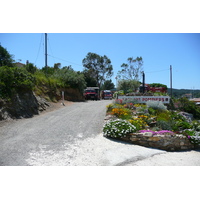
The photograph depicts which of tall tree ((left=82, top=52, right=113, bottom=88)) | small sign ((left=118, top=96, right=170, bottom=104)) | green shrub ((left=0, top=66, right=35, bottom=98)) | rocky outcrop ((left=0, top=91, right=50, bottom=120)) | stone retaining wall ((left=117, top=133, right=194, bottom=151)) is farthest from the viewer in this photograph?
tall tree ((left=82, top=52, right=113, bottom=88))

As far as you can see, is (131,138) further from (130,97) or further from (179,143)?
(130,97)

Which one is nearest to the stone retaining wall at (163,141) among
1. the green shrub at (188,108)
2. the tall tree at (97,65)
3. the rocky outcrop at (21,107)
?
the rocky outcrop at (21,107)

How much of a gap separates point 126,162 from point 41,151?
2.72 meters

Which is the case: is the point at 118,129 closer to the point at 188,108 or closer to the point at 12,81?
the point at 12,81

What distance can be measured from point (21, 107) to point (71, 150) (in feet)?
19.6

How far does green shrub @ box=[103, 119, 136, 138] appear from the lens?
674 cm

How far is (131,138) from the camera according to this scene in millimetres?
6695

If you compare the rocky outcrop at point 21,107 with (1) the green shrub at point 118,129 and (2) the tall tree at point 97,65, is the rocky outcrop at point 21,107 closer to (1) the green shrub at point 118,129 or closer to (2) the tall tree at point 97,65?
(1) the green shrub at point 118,129

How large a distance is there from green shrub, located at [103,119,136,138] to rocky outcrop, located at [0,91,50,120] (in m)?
5.40

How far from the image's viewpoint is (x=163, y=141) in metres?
6.48

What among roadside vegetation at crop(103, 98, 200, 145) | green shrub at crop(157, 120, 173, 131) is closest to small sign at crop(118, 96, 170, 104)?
roadside vegetation at crop(103, 98, 200, 145)

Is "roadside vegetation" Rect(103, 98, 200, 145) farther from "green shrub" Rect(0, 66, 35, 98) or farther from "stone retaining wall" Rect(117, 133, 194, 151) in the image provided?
"green shrub" Rect(0, 66, 35, 98)

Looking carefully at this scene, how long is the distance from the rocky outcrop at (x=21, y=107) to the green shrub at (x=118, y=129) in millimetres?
5397

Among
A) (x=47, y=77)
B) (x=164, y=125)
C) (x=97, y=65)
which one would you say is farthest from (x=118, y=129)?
(x=97, y=65)
